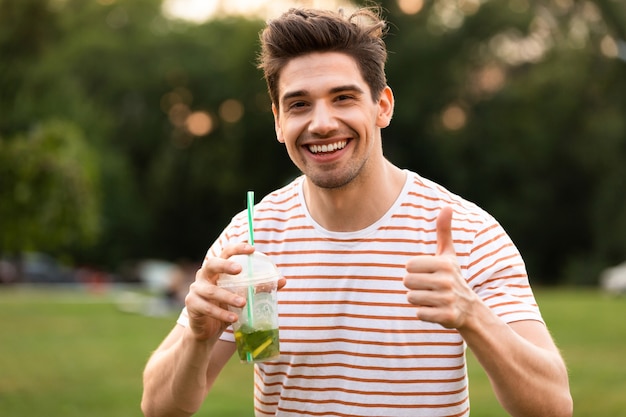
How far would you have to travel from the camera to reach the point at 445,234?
9.71 feet

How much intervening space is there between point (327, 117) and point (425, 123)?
41055mm

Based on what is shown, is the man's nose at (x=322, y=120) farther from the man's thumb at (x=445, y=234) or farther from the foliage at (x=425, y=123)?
the foliage at (x=425, y=123)

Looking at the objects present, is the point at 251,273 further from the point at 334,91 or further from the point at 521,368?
the point at 521,368

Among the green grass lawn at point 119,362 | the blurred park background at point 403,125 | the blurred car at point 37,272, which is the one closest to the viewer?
the green grass lawn at point 119,362

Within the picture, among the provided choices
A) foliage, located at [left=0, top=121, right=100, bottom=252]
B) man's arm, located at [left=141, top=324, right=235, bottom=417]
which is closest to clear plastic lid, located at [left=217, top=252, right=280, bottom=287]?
man's arm, located at [left=141, top=324, right=235, bottom=417]

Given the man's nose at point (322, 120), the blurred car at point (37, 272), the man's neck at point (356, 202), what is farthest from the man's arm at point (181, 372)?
the blurred car at point (37, 272)

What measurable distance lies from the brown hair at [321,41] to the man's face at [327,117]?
34 mm

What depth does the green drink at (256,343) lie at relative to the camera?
310 cm

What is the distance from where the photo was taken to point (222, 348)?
359 cm

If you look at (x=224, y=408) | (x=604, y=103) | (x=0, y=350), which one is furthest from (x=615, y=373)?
(x=604, y=103)

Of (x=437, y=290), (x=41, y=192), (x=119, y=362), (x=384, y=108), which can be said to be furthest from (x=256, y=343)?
(x=119, y=362)

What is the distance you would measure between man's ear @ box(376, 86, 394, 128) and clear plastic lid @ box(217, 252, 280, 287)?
76 centimetres

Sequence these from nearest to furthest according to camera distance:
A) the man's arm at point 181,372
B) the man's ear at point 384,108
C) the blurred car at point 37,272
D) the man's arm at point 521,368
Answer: the man's arm at point 521,368 → the man's arm at point 181,372 → the man's ear at point 384,108 → the blurred car at point 37,272

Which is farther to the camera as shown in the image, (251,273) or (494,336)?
(251,273)
